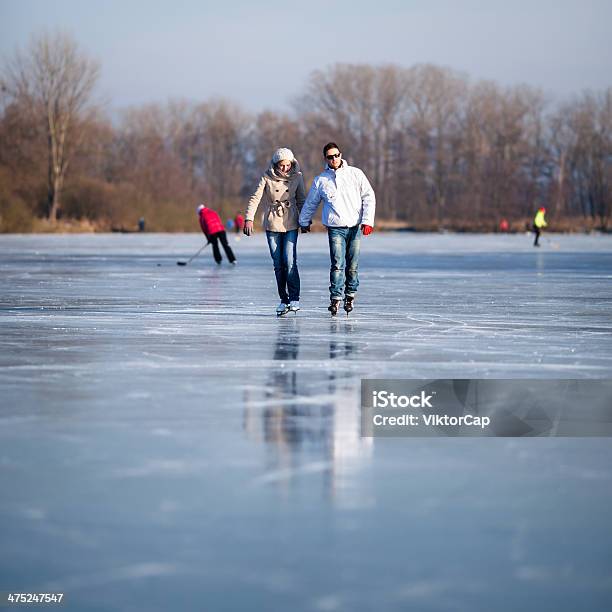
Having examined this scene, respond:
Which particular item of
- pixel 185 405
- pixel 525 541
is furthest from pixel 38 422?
pixel 525 541

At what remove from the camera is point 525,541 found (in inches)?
163

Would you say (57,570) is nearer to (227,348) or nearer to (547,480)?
(547,480)

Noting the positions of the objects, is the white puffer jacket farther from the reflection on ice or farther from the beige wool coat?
the reflection on ice

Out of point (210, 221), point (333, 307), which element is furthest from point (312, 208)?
point (210, 221)

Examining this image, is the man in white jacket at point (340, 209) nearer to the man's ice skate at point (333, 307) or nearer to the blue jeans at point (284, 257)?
the man's ice skate at point (333, 307)

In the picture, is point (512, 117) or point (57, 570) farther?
point (512, 117)

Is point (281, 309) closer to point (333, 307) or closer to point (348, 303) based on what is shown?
point (333, 307)

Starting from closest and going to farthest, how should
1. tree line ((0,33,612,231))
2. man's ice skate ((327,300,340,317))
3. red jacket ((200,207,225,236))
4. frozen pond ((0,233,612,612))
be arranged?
frozen pond ((0,233,612,612))
man's ice skate ((327,300,340,317))
red jacket ((200,207,225,236))
tree line ((0,33,612,231))

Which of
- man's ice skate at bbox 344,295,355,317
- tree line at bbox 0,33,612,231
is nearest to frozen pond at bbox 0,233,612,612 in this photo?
man's ice skate at bbox 344,295,355,317

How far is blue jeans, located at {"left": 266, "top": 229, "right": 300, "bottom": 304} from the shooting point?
13469 mm

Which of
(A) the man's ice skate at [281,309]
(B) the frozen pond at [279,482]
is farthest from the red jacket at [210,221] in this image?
(B) the frozen pond at [279,482]

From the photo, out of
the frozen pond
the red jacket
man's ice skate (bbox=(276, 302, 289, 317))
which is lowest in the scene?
the frozen pond

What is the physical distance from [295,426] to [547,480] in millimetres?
1618

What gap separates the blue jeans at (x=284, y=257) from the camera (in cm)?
1347
